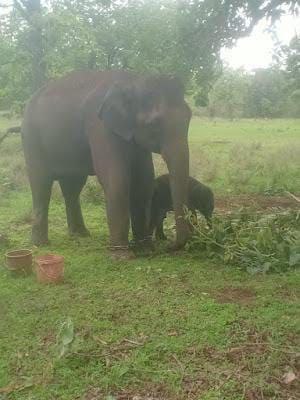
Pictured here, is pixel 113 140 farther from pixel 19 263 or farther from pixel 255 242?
pixel 255 242

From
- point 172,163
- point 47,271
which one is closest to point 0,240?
point 47,271

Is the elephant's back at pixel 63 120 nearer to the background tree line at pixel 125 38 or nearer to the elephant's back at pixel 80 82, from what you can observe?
the elephant's back at pixel 80 82

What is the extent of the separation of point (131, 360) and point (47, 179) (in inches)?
185

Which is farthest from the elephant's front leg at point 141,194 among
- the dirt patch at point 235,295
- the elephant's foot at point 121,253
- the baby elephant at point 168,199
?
the dirt patch at point 235,295

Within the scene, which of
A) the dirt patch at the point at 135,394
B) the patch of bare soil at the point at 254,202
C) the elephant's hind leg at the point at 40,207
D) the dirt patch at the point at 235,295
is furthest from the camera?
the patch of bare soil at the point at 254,202

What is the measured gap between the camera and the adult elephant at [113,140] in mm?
6895

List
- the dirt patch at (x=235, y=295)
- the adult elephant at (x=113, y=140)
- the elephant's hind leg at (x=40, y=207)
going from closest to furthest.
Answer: the dirt patch at (x=235, y=295)
the adult elephant at (x=113, y=140)
the elephant's hind leg at (x=40, y=207)

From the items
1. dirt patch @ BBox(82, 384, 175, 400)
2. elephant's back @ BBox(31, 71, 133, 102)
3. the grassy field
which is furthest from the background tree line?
dirt patch @ BBox(82, 384, 175, 400)

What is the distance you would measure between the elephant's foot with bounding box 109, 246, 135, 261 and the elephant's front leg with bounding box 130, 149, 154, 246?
405 millimetres

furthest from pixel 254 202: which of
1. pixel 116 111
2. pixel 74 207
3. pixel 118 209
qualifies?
pixel 116 111

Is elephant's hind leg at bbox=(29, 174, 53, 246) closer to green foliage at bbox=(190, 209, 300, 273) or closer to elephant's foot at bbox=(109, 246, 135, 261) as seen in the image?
elephant's foot at bbox=(109, 246, 135, 261)

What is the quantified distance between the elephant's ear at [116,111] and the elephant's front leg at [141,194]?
0.55 m

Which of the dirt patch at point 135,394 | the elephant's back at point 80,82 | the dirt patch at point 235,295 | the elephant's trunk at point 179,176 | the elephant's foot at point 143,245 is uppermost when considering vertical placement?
the elephant's back at point 80,82

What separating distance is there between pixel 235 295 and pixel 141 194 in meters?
2.54
